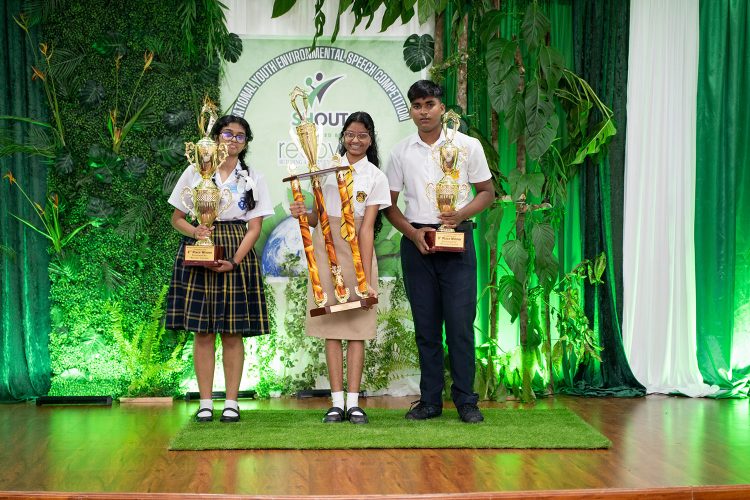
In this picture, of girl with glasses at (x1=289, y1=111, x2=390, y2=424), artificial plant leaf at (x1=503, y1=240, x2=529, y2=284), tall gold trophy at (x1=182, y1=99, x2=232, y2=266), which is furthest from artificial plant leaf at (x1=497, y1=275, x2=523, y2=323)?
tall gold trophy at (x1=182, y1=99, x2=232, y2=266)

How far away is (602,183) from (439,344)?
1.97m

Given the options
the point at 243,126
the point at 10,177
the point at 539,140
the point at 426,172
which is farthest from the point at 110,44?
the point at 539,140

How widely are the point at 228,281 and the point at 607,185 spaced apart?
2.62 meters

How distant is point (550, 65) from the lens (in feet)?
15.8

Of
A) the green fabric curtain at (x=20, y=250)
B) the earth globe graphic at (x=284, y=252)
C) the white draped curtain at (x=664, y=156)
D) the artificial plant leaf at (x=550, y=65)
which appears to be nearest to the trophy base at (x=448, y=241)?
the artificial plant leaf at (x=550, y=65)

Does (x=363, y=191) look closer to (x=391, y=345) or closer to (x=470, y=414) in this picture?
(x=470, y=414)

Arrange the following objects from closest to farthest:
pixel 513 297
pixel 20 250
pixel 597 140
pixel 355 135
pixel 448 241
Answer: pixel 448 241 → pixel 355 135 → pixel 513 297 → pixel 597 140 → pixel 20 250

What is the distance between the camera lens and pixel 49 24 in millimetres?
5473

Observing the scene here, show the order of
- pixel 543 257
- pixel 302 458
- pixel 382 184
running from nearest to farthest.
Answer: pixel 302 458 → pixel 382 184 → pixel 543 257

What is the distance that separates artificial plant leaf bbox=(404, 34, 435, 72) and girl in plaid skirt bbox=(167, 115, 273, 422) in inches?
67.8

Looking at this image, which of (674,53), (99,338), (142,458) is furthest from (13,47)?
(674,53)

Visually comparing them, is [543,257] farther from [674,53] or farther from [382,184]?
[674,53]

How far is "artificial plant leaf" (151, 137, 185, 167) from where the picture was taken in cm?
547

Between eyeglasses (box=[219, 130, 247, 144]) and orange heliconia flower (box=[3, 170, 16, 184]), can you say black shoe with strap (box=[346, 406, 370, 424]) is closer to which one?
eyeglasses (box=[219, 130, 247, 144])
